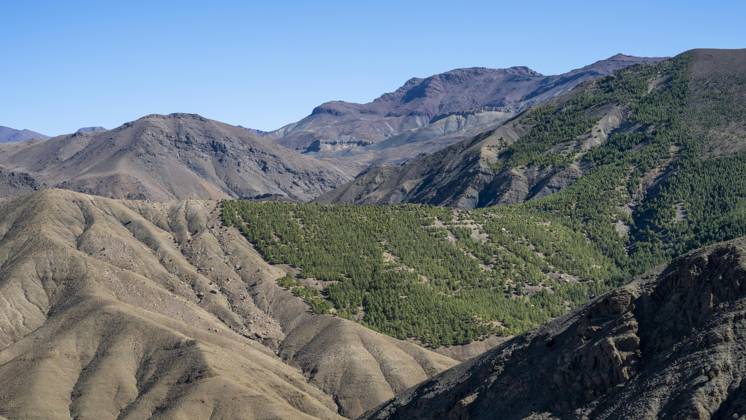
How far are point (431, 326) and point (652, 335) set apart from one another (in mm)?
85521

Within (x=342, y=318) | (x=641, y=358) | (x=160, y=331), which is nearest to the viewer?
(x=641, y=358)

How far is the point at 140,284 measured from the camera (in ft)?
488

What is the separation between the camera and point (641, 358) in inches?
2830

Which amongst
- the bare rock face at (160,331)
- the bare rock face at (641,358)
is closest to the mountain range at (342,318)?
the bare rock face at (641,358)

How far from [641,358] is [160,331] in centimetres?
7557

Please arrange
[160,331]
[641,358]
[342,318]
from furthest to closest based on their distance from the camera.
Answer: [342,318] → [160,331] → [641,358]

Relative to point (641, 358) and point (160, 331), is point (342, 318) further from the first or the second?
point (641, 358)

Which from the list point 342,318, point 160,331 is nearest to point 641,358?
point 160,331

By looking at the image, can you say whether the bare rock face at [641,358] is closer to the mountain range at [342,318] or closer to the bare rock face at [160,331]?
the mountain range at [342,318]

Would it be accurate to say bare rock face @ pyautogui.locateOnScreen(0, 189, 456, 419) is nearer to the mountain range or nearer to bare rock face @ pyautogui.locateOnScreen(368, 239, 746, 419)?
the mountain range

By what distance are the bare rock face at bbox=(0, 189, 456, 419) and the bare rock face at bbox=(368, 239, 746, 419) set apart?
36.9m

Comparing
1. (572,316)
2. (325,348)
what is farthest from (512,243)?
(572,316)

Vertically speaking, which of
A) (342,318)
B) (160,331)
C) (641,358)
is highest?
(641,358)

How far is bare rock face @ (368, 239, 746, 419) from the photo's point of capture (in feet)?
209
